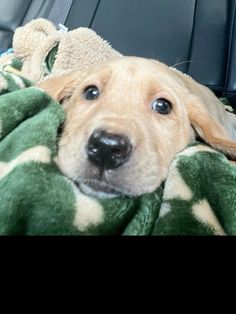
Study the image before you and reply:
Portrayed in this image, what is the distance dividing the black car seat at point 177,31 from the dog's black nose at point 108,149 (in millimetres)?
1672

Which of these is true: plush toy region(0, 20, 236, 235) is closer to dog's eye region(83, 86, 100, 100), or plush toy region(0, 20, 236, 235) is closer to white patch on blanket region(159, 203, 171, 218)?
white patch on blanket region(159, 203, 171, 218)

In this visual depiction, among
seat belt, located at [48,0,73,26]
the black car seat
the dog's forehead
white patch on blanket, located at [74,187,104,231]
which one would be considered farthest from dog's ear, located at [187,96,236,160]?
seat belt, located at [48,0,73,26]

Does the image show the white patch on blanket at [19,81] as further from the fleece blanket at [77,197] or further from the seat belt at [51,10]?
the seat belt at [51,10]

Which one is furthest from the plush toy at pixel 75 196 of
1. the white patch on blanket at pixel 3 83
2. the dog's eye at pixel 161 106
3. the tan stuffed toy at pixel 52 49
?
the tan stuffed toy at pixel 52 49

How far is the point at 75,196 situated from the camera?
87cm

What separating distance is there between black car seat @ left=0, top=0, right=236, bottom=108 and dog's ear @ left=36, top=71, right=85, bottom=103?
118cm

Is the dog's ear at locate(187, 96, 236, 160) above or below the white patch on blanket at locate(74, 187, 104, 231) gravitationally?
above

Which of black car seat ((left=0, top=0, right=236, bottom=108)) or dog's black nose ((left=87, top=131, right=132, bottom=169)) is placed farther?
black car seat ((left=0, top=0, right=236, bottom=108))

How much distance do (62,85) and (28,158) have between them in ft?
2.14

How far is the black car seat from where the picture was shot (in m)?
2.65

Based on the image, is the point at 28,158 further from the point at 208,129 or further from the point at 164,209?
the point at 208,129

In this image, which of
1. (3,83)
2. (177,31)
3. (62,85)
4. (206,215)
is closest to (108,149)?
(206,215)

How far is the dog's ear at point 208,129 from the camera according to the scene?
1222mm
